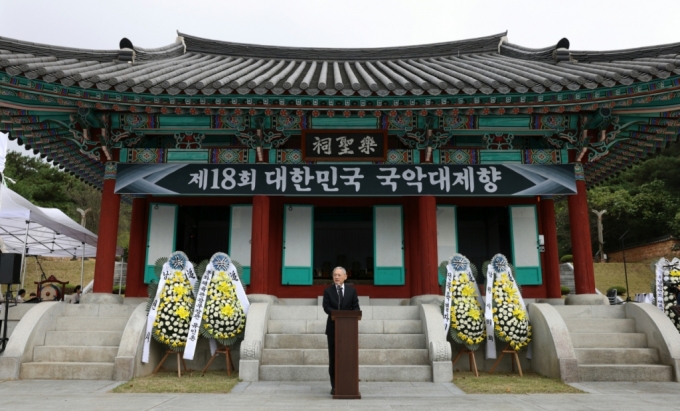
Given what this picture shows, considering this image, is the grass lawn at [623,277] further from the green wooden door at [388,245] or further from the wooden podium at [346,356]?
the wooden podium at [346,356]

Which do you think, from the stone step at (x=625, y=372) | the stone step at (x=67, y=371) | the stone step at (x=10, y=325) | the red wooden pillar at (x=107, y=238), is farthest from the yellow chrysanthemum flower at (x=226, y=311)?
the stone step at (x=625, y=372)

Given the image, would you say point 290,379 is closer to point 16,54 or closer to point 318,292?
point 318,292

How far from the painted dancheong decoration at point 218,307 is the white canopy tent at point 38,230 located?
722cm

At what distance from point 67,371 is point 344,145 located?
626cm

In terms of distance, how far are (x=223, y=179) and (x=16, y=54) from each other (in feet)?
14.7

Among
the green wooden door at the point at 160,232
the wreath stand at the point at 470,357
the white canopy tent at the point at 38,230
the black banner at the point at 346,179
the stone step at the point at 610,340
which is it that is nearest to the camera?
the wreath stand at the point at 470,357

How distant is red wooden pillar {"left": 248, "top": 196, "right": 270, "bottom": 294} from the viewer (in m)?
10.1

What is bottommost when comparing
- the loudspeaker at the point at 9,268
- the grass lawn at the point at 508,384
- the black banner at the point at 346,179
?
the grass lawn at the point at 508,384

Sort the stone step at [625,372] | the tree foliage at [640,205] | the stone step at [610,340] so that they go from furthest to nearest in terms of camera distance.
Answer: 1. the tree foliage at [640,205]
2. the stone step at [610,340]
3. the stone step at [625,372]

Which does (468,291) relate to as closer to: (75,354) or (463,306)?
(463,306)

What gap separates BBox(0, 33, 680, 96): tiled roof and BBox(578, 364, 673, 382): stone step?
457 cm

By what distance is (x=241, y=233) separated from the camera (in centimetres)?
1171

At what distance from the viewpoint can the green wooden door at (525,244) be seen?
464 inches

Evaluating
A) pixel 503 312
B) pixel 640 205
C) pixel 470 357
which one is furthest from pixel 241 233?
pixel 640 205
